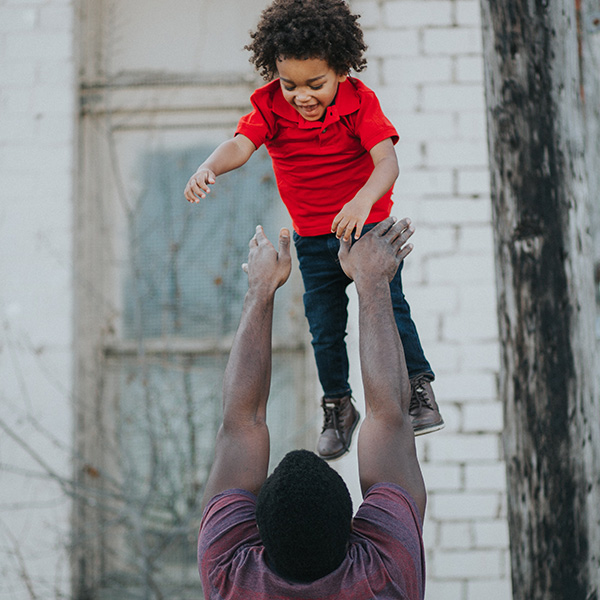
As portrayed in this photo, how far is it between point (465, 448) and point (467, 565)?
1.96ft

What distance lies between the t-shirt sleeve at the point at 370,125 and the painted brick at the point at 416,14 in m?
2.26

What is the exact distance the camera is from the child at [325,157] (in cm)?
161

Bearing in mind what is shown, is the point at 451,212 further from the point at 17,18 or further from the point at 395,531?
the point at 17,18

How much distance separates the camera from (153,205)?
4.12 meters

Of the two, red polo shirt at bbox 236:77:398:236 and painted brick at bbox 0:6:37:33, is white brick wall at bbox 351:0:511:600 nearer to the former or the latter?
painted brick at bbox 0:6:37:33

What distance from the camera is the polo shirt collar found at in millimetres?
1713

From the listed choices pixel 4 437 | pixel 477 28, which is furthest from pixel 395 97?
pixel 4 437

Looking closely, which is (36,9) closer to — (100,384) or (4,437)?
(100,384)

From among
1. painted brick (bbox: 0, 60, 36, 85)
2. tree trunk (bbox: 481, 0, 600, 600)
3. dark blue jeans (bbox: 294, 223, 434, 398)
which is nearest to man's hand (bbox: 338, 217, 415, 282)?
dark blue jeans (bbox: 294, 223, 434, 398)

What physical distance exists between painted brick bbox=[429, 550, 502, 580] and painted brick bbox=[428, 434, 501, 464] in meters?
0.47

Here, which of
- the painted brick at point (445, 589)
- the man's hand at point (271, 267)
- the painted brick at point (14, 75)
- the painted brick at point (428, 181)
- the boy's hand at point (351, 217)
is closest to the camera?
the boy's hand at point (351, 217)

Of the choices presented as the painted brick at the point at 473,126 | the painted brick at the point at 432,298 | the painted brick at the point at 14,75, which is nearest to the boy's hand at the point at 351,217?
the painted brick at the point at 432,298

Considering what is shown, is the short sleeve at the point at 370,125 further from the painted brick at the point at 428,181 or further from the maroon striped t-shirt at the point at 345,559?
the painted brick at the point at 428,181

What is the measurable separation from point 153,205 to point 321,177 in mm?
2469
